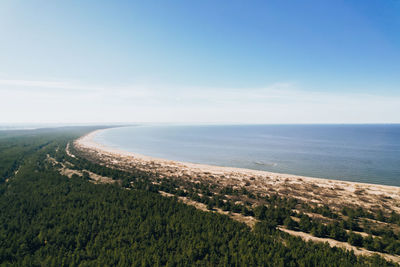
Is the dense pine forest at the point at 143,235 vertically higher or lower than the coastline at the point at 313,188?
higher

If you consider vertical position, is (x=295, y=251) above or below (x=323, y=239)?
above

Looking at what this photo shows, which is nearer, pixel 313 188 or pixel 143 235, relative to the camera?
pixel 143 235

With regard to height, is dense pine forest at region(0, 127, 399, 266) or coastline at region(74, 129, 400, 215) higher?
dense pine forest at region(0, 127, 399, 266)

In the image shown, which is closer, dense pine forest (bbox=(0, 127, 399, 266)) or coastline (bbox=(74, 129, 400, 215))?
dense pine forest (bbox=(0, 127, 399, 266))

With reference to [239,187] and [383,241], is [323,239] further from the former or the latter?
[239,187]

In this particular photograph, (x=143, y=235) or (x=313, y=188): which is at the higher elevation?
(x=143, y=235)

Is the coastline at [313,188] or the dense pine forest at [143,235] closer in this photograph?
the dense pine forest at [143,235]

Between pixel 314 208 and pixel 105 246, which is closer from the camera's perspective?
pixel 105 246

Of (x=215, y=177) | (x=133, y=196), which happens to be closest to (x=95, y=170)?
(x=133, y=196)
